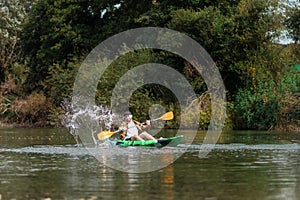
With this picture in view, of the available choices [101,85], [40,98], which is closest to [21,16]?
[40,98]

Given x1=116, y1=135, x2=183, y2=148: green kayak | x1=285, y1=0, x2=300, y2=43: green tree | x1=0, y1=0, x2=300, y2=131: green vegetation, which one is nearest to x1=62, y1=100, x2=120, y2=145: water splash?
x1=0, y1=0, x2=300, y2=131: green vegetation

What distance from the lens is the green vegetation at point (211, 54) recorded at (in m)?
49.5

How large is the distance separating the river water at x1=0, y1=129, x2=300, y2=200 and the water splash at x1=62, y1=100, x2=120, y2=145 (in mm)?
19409

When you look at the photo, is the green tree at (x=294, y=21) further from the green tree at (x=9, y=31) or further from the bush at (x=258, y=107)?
the green tree at (x=9, y=31)

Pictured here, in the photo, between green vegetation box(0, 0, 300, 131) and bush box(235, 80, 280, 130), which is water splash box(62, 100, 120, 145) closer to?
green vegetation box(0, 0, 300, 131)

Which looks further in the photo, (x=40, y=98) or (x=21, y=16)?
(x=21, y=16)

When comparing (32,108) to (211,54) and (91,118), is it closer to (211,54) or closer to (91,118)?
(91,118)

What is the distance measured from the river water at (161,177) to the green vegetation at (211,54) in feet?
72.6

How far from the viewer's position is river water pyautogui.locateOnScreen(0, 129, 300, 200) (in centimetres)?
1538

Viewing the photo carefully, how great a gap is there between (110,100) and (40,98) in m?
9.59

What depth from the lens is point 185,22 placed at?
49938 millimetres

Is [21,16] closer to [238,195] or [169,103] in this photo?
[169,103]

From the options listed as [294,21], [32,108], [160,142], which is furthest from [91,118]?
[160,142]

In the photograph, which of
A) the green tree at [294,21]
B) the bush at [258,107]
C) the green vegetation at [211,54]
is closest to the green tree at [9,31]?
the green vegetation at [211,54]
